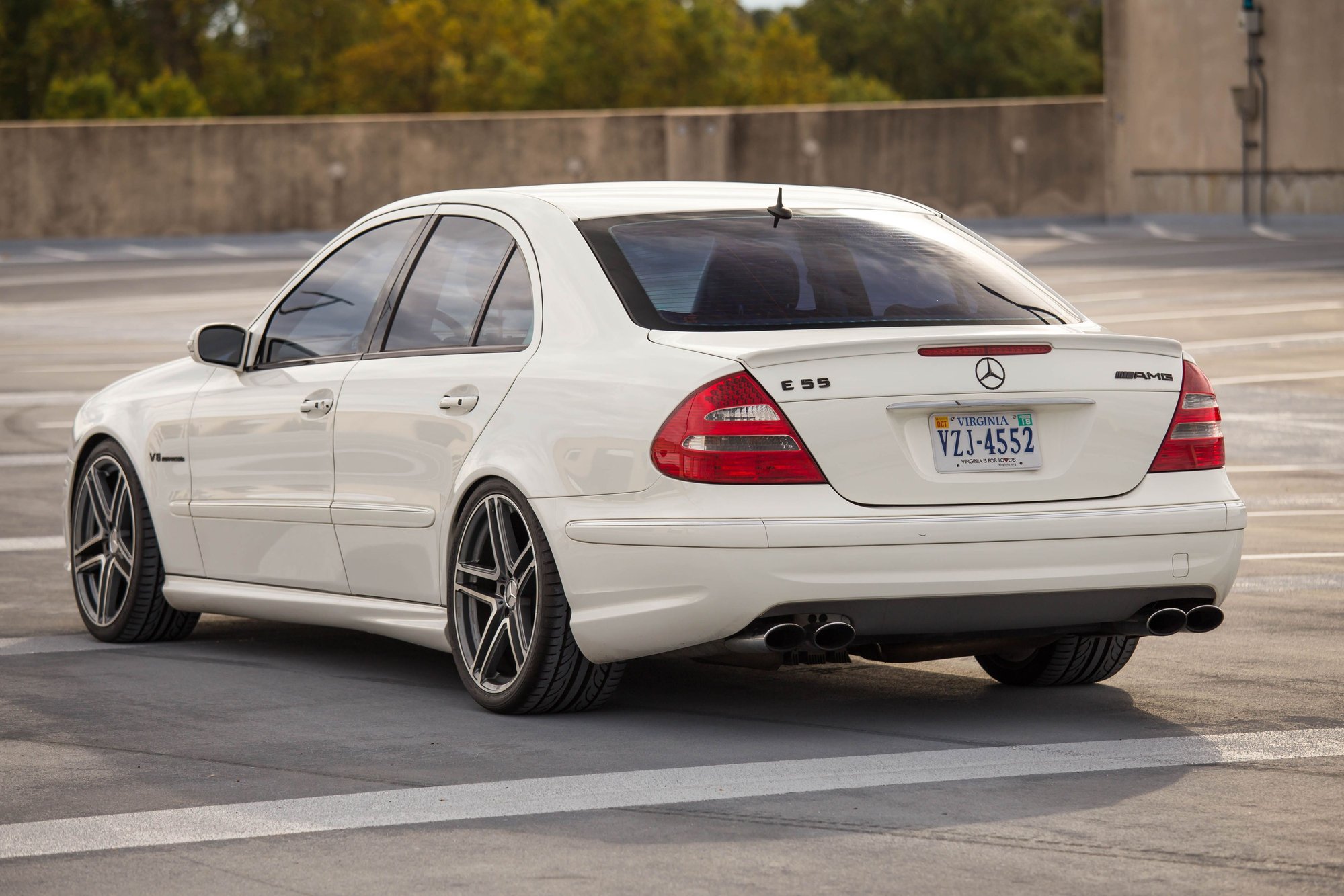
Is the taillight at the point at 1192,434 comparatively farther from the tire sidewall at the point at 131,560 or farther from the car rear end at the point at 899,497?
the tire sidewall at the point at 131,560

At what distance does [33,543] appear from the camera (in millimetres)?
10453

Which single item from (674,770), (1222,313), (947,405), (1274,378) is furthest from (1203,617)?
(1222,313)

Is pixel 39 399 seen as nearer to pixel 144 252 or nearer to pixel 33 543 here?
pixel 33 543

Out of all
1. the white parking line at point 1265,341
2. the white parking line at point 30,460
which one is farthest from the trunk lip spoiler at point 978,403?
the white parking line at point 1265,341

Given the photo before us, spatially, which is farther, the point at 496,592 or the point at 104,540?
the point at 104,540

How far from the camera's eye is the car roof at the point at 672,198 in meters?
6.75

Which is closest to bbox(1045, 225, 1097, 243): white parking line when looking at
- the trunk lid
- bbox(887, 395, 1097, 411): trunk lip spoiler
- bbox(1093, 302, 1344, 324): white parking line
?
bbox(1093, 302, 1344, 324): white parking line

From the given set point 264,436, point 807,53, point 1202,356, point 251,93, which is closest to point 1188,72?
point 1202,356

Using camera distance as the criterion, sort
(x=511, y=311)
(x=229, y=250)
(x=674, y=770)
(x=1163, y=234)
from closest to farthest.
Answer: (x=674, y=770) → (x=511, y=311) → (x=1163, y=234) → (x=229, y=250)

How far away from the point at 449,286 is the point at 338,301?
63cm

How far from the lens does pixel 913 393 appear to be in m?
5.85

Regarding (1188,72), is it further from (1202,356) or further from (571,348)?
(571,348)

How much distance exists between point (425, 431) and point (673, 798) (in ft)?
5.73

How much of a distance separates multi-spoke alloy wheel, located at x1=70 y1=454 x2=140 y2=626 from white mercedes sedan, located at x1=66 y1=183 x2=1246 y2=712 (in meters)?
0.82
